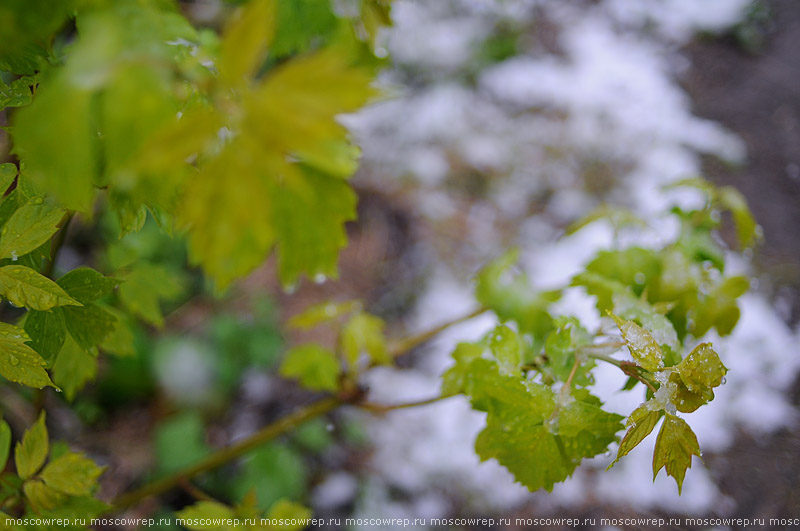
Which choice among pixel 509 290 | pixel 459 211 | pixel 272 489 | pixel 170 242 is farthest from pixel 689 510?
pixel 170 242

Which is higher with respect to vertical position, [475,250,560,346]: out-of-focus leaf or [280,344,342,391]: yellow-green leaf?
[475,250,560,346]: out-of-focus leaf

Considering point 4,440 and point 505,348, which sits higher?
point 505,348

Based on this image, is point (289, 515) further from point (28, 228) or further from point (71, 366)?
point (28, 228)

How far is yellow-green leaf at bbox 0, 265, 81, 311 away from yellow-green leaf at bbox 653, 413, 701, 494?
84 cm

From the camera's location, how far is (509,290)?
115cm

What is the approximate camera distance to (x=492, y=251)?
7.61ft

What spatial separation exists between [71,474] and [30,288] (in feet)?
1.21

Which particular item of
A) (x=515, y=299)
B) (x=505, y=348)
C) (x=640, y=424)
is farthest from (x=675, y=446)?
(x=515, y=299)

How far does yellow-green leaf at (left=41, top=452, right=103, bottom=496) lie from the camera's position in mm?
820

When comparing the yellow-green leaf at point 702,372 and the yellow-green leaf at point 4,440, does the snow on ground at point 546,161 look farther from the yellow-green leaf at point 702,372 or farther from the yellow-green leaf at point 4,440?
the yellow-green leaf at point 4,440

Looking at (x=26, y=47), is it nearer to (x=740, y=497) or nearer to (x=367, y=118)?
(x=740, y=497)

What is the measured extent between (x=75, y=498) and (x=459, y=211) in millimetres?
1962

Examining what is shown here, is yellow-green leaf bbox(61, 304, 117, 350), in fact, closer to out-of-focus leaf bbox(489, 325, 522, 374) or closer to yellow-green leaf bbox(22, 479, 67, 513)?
yellow-green leaf bbox(22, 479, 67, 513)

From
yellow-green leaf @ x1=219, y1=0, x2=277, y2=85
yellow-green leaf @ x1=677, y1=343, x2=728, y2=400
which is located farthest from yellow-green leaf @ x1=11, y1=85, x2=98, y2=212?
yellow-green leaf @ x1=677, y1=343, x2=728, y2=400
